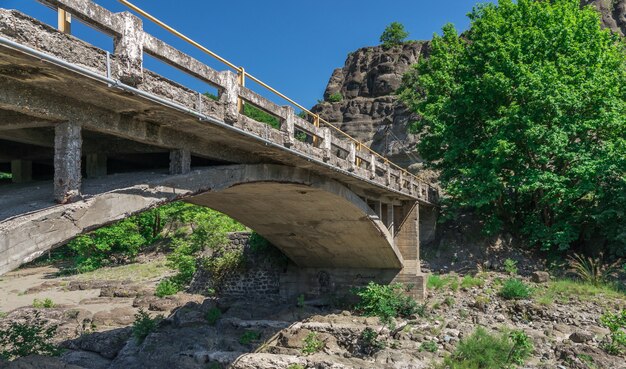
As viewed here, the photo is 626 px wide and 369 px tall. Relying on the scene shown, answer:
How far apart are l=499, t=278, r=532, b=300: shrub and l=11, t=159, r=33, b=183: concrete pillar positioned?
15.5m

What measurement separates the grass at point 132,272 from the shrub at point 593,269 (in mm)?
21243

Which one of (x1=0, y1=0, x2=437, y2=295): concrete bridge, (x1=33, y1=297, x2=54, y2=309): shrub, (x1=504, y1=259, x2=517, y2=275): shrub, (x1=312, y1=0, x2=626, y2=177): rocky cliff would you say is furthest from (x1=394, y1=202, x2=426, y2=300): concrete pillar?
(x1=312, y1=0, x2=626, y2=177): rocky cliff

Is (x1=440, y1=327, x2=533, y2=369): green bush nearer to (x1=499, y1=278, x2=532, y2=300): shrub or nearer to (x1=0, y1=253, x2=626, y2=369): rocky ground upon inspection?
(x1=0, y1=253, x2=626, y2=369): rocky ground

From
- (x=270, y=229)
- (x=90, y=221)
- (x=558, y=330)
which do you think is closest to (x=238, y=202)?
(x=270, y=229)

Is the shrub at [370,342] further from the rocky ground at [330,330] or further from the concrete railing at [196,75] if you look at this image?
the concrete railing at [196,75]

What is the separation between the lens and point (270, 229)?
56.5 feet

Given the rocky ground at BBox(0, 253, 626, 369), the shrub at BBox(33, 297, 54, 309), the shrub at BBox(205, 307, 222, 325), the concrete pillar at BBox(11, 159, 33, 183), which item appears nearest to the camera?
the concrete pillar at BBox(11, 159, 33, 183)

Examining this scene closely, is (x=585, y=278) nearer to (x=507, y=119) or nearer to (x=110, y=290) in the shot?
(x=507, y=119)

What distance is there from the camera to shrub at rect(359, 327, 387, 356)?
47.0 ft

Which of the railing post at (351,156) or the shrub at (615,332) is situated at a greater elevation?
the railing post at (351,156)

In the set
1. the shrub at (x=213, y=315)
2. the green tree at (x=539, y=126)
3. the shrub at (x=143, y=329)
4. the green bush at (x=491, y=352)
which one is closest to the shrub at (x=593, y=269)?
the green tree at (x=539, y=126)

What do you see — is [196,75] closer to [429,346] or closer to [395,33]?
[429,346]

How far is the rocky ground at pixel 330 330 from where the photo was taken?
13483mm

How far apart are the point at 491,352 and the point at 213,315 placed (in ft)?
32.5
